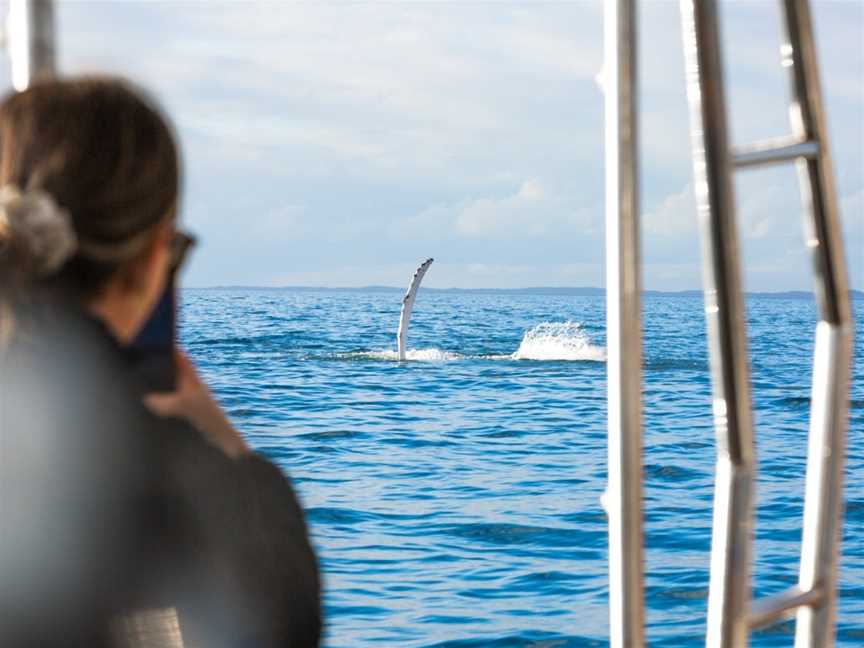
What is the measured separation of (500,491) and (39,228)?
10.4m

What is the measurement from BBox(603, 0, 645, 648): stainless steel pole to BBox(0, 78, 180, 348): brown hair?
554 millimetres

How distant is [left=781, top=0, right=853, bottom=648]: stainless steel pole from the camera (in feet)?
4.60

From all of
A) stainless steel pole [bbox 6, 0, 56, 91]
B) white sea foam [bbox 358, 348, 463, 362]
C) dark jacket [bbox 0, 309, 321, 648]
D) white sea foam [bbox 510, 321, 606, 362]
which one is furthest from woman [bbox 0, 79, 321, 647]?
white sea foam [bbox 510, 321, 606, 362]

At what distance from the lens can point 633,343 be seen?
1.34 meters

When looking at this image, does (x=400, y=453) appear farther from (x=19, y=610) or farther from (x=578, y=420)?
→ (x=19, y=610)

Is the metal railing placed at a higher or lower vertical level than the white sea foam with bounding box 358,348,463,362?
higher

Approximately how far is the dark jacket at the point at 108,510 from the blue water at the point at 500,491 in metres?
0.11

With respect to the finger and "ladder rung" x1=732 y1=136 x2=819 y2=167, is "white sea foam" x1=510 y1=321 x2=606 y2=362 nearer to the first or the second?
"ladder rung" x1=732 y1=136 x2=819 y2=167

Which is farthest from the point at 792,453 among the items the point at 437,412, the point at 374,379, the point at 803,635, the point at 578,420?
the point at 803,635

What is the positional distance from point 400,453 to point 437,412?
3.40m

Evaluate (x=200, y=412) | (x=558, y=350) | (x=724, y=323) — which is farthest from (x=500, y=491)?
(x=558, y=350)

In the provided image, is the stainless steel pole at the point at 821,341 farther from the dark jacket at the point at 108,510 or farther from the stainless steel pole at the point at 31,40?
the stainless steel pole at the point at 31,40

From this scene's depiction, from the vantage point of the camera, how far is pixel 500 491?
11.2m

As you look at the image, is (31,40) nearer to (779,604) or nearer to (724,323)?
(724,323)
